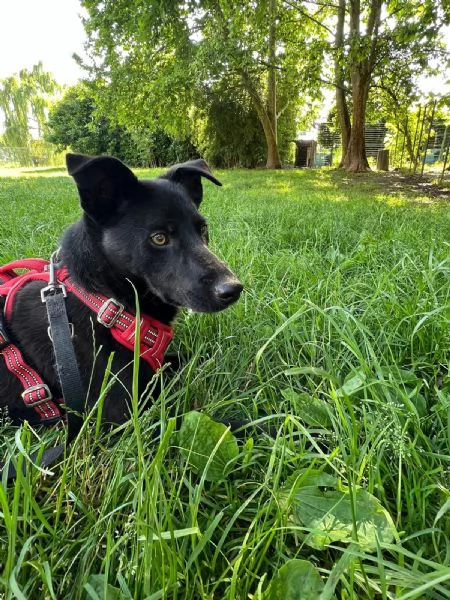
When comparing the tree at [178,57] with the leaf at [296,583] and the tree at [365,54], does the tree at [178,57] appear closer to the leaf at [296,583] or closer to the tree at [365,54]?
the tree at [365,54]

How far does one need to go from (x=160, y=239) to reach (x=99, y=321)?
46cm

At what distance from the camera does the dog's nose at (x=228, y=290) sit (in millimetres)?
1525

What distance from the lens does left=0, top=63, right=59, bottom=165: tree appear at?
139 feet

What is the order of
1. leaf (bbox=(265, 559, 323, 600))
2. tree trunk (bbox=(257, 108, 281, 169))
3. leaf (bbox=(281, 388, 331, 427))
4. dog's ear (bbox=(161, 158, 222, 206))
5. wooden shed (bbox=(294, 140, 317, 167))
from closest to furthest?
1. leaf (bbox=(265, 559, 323, 600))
2. leaf (bbox=(281, 388, 331, 427))
3. dog's ear (bbox=(161, 158, 222, 206))
4. tree trunk (bbox=(257, 108, 281, 169))
5. wooden shed (bbox=(294, 140, 317, 167))

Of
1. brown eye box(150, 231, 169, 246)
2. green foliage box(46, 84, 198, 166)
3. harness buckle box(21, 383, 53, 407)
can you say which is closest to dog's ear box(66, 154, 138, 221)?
brown eye box(150, 231, 169, 246)

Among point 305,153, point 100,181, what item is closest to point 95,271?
point 100,181

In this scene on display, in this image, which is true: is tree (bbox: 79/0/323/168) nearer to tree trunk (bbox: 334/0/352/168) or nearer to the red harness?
tree trunk (bbox: 334/0/352/168)

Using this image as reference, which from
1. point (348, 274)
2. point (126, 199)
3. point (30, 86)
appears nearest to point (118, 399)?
point (126, 199)

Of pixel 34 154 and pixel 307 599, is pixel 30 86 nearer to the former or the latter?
pixel 34 154

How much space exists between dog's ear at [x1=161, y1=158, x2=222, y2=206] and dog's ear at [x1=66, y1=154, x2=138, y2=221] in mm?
344

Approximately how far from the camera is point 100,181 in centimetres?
163

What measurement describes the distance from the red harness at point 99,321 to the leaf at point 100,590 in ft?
2.45

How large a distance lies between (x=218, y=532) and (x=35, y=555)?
480 millimetres

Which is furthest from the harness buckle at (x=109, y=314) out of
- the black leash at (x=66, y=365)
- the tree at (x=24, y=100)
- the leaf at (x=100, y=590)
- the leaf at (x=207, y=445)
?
the tree at (x=24, y=100)
